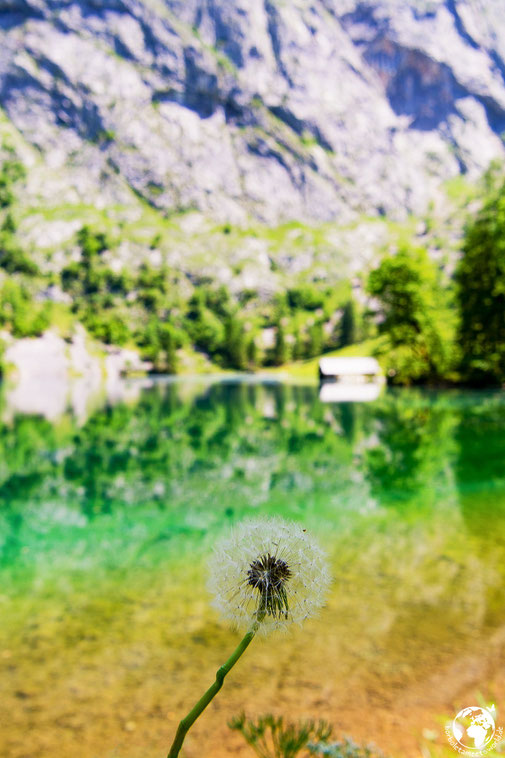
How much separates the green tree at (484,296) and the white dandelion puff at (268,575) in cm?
6461

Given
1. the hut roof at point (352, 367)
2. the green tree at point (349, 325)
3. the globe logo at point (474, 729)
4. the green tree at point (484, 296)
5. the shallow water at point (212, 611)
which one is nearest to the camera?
the globe logo at point (474, 729)

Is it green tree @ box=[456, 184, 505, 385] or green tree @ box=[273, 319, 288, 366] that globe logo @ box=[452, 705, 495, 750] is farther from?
green tree @ box=[273, 319, 288, 366]

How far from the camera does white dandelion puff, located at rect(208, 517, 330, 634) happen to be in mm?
1996

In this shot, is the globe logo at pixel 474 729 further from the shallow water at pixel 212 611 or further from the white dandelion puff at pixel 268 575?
the shallow water at pixel 212 611

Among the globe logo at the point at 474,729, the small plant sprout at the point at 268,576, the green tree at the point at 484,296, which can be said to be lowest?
the globe logo at the point at 474,729

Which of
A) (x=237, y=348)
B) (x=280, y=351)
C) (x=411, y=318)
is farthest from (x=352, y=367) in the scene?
(x=237, y=348)

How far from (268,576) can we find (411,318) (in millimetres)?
73959

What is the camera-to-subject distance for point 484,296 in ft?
204

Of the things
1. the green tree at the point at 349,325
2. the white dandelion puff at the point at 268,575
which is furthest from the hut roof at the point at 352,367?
the white dandelion puff at the point at 268,575

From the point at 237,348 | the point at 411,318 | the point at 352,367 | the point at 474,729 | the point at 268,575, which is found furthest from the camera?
the point at 237,348

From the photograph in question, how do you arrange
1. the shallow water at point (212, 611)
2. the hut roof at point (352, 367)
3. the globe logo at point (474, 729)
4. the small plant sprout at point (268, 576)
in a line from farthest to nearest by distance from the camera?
the hut roof at point (352, 367) < the shallow water at point (212, 611) < the globe logo at point (474, 729) < the small plant sprout at point (268, 576)

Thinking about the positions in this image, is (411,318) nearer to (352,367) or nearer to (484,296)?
(484,296)

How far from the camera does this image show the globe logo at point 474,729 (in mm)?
2396

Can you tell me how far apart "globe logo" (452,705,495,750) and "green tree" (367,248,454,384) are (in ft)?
236
